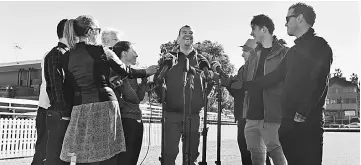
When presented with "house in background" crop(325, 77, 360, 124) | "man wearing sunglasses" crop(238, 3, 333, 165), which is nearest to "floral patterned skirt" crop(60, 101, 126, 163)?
"man wearing sunglasses" crop(238, 3, 333, 165)

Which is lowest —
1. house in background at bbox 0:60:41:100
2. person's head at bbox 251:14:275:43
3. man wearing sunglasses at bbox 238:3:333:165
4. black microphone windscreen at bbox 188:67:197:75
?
man wearing sunglasses at bbox 238:3:333:165

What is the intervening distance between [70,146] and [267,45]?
245cm

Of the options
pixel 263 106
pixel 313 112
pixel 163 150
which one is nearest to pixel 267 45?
pixel 263 106

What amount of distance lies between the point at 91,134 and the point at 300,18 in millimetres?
2189

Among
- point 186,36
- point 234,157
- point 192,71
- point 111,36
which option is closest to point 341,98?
point 234,157

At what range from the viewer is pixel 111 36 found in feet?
19.1

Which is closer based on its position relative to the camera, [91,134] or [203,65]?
[91,134]

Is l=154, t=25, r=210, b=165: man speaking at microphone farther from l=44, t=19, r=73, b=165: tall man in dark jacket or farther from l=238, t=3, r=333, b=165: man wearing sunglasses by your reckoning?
l=238, t=3, r=333, b=165: man wearing sunglasses

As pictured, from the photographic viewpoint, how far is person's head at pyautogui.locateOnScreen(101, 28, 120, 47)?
5.83 metres

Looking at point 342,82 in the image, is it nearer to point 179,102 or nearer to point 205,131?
point 179,102

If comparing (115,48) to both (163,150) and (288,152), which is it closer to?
(163,150)

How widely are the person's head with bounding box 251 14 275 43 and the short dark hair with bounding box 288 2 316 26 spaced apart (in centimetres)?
96

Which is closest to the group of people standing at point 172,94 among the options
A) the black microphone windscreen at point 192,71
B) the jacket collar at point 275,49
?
the jacket collar at point 275,49

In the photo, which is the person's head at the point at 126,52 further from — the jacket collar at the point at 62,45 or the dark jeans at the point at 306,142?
the dark jeans at the point at 306,142
